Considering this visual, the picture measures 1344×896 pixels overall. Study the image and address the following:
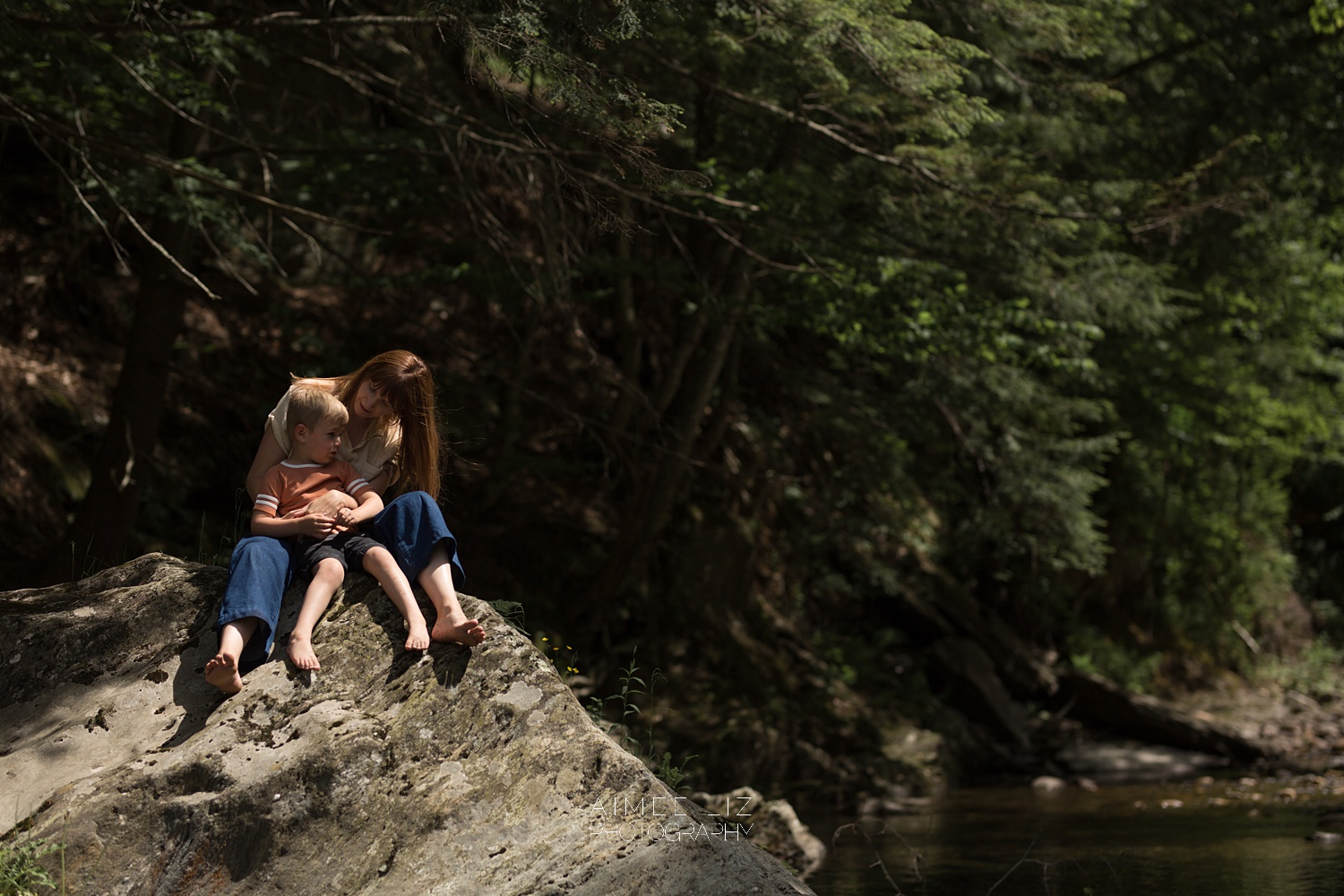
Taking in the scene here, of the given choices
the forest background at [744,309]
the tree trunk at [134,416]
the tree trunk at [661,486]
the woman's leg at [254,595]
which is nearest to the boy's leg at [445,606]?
the woman's leg at [254,595]

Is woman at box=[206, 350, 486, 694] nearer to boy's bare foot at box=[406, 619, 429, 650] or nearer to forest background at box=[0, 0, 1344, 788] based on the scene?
boy's bare foot at box=[406, 619, 429, 650]

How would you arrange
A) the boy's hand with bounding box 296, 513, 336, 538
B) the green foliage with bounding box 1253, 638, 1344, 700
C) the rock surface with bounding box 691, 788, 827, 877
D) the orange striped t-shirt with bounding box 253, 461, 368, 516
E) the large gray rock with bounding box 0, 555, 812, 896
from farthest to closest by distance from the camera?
the green foliage with bounding box 1253, 638, 1344, 700
the rock surface with bounding box 691, 788, 827, 877
the orange striped t-shirt with bounding box 253, 461, 368, 516
the boy's hand with bounding box 296, 513, 336, 538
the large gray rock with bounding box 0, 555, 812, 896

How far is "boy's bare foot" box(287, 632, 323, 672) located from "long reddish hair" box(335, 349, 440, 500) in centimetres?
87

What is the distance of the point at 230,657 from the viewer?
358 centimetres

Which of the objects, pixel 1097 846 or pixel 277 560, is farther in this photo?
pixel 1097 846

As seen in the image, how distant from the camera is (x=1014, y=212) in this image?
798cm

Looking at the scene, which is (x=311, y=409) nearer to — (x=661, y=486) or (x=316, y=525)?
(x=316, y=525)

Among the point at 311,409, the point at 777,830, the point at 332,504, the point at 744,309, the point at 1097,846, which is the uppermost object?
the point at 744,309

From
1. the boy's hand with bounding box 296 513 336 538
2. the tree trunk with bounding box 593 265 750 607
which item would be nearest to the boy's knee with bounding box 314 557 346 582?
the boy's hand with bounding box 296 513 336 538

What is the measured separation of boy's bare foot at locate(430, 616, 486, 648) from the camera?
3639 millimetres

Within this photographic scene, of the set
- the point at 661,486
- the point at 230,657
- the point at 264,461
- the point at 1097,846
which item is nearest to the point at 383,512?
the point at 264,461

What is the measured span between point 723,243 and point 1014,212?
293 centimetres

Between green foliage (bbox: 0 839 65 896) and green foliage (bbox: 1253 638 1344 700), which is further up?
green foliage (bbox: 0 839 65 896)

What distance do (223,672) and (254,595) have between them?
0.29m
